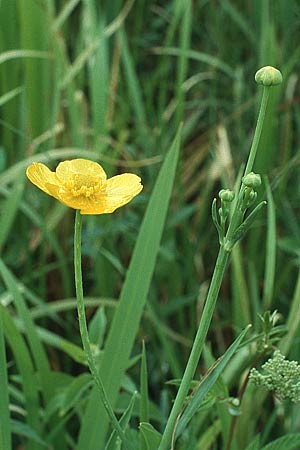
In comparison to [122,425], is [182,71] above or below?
above

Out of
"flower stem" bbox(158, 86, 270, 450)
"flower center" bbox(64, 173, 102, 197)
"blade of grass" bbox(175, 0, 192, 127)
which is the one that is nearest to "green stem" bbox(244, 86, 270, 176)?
"flower stem" bbox(158, 86, 270, 450)

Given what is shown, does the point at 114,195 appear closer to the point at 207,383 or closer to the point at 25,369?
the point at 207,383

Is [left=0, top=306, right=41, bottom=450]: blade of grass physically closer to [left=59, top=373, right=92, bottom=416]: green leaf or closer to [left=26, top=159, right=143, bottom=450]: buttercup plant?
[left=59, top=373, right=92, bottom=416]: green leaf

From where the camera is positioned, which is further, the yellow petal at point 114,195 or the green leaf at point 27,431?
the green leaf at point 27,431

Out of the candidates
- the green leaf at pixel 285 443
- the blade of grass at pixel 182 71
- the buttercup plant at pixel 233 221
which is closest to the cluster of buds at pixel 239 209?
the buttercup plant at pixel 233 221

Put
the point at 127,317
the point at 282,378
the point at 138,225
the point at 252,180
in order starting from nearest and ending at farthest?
the point at 252,180
the point at 282,378
the point at 127,317
the point at 138,225

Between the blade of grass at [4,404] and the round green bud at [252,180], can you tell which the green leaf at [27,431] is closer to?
the blade of grass at [4,404]

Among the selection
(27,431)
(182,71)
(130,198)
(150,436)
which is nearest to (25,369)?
(27,431)

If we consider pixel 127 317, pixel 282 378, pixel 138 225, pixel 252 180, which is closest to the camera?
pixel 252 180
